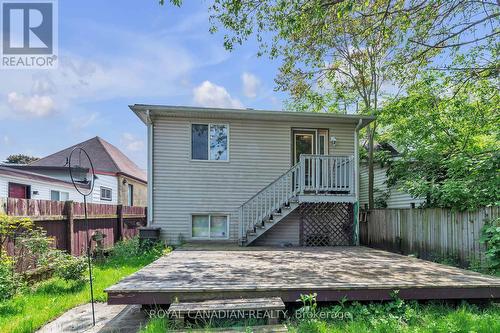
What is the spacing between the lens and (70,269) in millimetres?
5453

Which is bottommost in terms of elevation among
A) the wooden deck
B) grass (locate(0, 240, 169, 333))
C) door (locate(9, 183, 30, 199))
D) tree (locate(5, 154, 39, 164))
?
grass (locate(0, 240, 169, 333))

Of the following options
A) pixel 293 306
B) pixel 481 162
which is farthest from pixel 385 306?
pixel 481 162

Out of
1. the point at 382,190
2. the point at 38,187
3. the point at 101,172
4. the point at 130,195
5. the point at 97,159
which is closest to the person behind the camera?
the point at 38,187

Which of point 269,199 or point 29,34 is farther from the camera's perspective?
point 269,199

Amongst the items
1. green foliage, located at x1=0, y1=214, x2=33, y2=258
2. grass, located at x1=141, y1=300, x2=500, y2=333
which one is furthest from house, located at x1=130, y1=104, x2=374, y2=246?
grass, located at x1=141, y1=300, x2=500, y2=333

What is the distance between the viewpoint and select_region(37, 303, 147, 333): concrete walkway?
11.9ft

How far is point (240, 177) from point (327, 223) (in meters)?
3.01

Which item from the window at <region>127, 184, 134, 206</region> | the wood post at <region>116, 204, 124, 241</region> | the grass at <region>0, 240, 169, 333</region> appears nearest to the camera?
the grass at <region>0, 240, 169, 333</region>

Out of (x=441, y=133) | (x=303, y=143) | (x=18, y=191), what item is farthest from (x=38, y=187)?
(x=441, y=133)

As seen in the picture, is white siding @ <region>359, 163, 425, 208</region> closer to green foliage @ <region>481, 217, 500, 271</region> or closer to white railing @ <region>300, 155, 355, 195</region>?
white railing @ <region>300, 155, 355, 195</region>

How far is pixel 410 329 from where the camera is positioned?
3.26m

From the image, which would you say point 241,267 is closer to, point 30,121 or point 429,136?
point 429,136

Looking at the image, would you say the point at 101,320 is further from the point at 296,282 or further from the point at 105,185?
the point at 105,185

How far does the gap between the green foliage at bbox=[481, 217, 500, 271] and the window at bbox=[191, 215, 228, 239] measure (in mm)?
6413
